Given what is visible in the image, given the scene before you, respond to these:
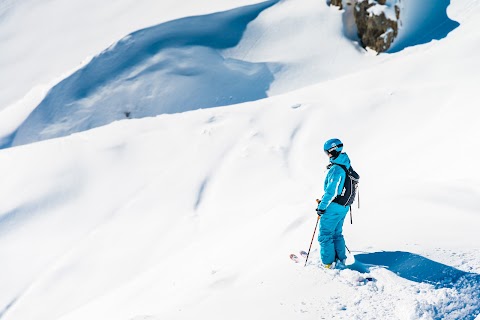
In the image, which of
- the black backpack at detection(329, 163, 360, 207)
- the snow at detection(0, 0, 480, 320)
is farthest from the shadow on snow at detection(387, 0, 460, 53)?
the black backpack at detection(329, 163, 360, 207)

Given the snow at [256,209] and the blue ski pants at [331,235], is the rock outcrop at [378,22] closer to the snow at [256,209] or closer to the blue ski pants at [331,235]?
the snow at [256,209]

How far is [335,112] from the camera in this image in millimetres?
11672

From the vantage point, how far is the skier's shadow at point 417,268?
4.63m

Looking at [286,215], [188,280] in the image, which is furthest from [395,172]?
[188,280]

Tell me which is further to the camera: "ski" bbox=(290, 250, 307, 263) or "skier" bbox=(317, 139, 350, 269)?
"ski" bbox=(290, 250, 307, 263)

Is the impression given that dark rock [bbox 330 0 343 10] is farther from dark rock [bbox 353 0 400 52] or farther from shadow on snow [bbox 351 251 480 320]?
shadow on snow [bbox 351 251 480 320]

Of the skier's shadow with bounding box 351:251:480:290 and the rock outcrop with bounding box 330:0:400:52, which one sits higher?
the skier's shadow with bounding box 351:251:480:290

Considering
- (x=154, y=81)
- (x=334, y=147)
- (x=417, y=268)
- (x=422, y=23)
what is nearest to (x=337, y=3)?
(x=422, y=23)

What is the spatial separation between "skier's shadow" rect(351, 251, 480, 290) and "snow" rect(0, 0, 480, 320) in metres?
0.02

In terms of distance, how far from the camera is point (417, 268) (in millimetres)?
4879

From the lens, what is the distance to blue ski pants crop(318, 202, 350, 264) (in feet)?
16.9

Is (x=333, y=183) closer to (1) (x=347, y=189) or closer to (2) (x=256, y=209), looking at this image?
(1) (x=347, y=189)

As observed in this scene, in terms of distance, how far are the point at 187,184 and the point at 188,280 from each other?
14.0ft

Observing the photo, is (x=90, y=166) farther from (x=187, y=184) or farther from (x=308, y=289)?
(x=308, y=289)
